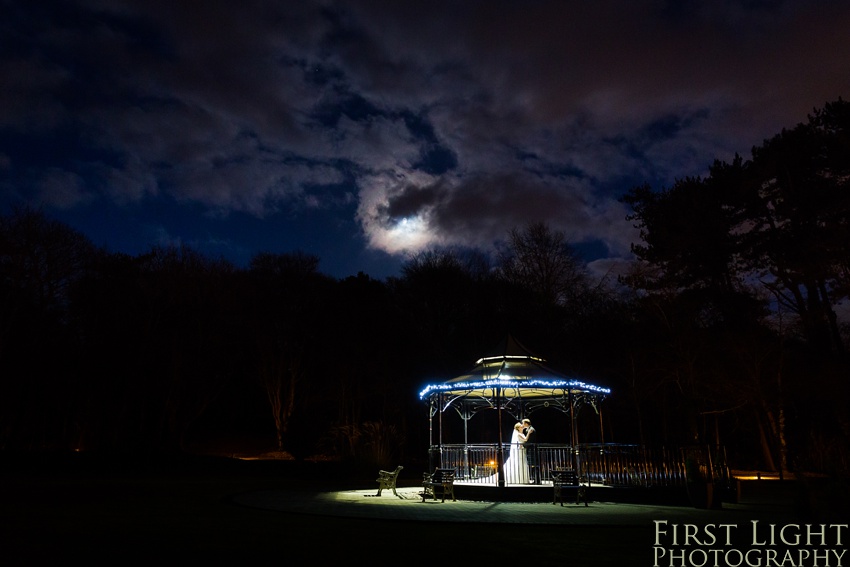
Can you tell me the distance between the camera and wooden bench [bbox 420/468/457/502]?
15.6m

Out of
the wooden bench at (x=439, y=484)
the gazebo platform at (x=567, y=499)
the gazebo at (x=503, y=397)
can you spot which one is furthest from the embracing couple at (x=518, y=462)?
the wooden bench at (x=439, y=484)

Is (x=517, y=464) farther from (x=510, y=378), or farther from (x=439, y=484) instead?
(x=439, y=484)

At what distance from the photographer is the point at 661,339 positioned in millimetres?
31875

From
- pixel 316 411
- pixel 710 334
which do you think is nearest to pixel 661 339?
pixel 710 334

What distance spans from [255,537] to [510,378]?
9051mm

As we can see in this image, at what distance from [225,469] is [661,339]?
70.0ft

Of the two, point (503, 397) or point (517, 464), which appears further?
point (503, 397)

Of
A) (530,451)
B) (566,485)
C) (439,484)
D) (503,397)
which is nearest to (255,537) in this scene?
(439,484)

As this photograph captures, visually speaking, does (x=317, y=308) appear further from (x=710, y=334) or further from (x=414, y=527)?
(x=414, y=527)

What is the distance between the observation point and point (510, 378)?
1686cm

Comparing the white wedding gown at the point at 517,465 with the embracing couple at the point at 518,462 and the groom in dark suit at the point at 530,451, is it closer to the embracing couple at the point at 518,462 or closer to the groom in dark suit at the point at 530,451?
the embracing couple at the point at 518,462

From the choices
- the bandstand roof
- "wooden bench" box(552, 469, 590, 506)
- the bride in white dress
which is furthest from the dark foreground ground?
the bride in white dress

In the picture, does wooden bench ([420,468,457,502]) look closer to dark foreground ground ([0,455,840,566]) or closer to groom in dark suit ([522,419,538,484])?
groom in dark suit ([522,419,538,484])

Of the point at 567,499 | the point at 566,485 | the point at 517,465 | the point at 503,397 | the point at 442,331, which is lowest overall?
the point at 567,499
